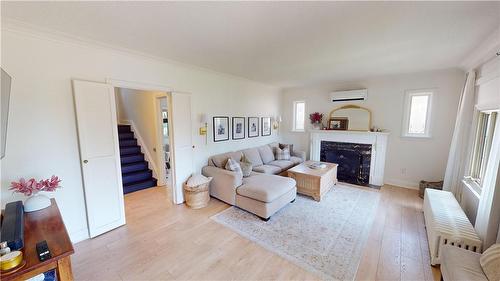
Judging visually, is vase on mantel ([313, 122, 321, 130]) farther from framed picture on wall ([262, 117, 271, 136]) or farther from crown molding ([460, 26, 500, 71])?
crown molding ([460, 26, 500, 71])

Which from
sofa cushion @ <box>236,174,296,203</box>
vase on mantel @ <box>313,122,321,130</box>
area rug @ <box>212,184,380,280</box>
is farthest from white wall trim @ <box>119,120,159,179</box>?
vase on mantel @ <box>313,122,321,130</box>

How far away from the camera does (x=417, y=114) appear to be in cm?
398

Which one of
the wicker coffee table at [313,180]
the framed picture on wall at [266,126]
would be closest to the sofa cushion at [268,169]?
the wicker coffee table at [313,180]

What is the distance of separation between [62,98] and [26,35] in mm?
636

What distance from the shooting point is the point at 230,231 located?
2.58m

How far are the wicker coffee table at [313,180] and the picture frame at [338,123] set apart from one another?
4.31ft

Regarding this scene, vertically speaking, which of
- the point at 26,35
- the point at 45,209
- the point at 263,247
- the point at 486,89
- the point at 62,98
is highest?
the point at 26,35

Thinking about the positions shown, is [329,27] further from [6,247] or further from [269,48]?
[6,247]

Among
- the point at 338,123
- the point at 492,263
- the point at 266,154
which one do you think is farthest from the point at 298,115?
the point at 492,263

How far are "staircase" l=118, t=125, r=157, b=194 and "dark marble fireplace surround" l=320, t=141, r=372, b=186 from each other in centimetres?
432

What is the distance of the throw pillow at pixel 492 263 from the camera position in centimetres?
134

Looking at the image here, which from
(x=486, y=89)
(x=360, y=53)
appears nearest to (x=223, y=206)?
(x=360, y=53)

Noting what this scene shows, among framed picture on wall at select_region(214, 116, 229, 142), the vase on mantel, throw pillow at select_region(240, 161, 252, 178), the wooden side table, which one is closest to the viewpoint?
the wooden side table

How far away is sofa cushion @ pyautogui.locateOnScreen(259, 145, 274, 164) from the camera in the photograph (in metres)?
4.70
